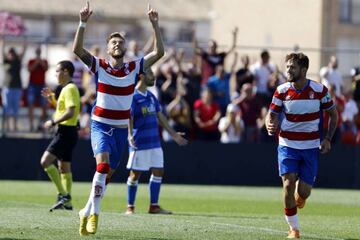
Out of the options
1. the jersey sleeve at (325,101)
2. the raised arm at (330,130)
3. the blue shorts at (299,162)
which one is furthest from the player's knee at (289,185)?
the jersey sleeve at (325,101)

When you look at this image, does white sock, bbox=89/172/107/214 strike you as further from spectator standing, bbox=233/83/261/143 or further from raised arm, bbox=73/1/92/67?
spectator standing, bbox=233/83/261/143

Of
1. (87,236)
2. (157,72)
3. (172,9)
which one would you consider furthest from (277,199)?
(172,9)

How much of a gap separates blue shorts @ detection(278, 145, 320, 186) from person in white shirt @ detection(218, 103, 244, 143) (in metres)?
12.2

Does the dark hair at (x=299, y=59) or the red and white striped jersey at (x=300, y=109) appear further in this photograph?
the red and white striped jersey at (x=300, y=109)

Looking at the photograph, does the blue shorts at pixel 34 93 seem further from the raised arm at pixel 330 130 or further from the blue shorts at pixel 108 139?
the raised arm at pixel 330 130

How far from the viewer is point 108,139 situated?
552 inches

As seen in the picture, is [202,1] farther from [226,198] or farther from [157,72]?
[226,198]

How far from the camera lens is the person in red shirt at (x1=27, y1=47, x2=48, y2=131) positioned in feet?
87.3

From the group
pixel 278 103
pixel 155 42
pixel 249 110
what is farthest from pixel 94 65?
pixel 249 110

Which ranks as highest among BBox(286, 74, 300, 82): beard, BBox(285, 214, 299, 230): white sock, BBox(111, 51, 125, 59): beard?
BBox(111, 51, 125, 59): beard

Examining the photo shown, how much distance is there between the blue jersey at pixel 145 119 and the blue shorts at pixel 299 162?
412 centimetres

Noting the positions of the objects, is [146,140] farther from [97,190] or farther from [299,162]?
[299,162]

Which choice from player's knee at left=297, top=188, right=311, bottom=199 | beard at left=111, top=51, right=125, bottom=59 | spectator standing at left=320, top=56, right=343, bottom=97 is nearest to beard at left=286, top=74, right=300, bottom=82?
player's knee at left=297, top=188, right=311, bottom=199

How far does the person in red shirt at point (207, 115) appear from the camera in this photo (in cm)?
2639
